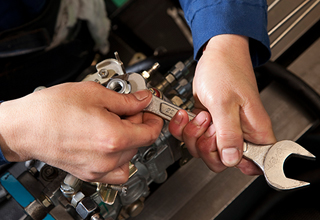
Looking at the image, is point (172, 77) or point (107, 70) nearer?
point (107, 70)

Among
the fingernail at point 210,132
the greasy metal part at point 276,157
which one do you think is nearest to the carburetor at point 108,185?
the fingernail at point 210,132

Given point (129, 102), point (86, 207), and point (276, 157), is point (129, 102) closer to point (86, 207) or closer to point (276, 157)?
point (86, 207)

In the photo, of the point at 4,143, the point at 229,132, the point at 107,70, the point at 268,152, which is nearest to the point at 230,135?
the point at 229,132

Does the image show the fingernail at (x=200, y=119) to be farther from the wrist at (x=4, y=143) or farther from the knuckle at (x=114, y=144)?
the wrist at (x=4, y=143)

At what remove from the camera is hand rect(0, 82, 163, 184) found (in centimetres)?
A: 59

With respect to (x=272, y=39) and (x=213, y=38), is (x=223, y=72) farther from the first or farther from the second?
(x=272, y=39)

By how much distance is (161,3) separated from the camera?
179cm

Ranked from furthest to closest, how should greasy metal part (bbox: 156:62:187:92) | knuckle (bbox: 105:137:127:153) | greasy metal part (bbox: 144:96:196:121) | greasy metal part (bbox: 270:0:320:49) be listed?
greasy metal part (bbox: 270:0:320:49) → greasy metal part (bbox: 156:62:187:92) → greasy metal part (bbox: 144:96:196:121) → knuckle (bbox: 105:137:127:153)

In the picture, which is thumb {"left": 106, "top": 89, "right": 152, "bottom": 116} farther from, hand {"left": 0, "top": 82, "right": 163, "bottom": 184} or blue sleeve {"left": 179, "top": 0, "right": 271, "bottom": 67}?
blue sleeve {"left": 179, "top": 0, "right": 271, "bottom": 67}

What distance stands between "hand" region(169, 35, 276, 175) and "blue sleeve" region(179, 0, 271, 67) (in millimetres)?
23

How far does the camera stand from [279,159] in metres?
0.67

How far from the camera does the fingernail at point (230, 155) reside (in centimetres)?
67

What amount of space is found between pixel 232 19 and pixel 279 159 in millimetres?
382

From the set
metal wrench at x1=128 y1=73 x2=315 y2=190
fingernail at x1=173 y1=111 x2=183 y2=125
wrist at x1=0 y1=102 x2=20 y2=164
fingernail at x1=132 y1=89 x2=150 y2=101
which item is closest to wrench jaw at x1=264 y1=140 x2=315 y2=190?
metal wrench at x1=128 y1=73 x2=315 y2=190
